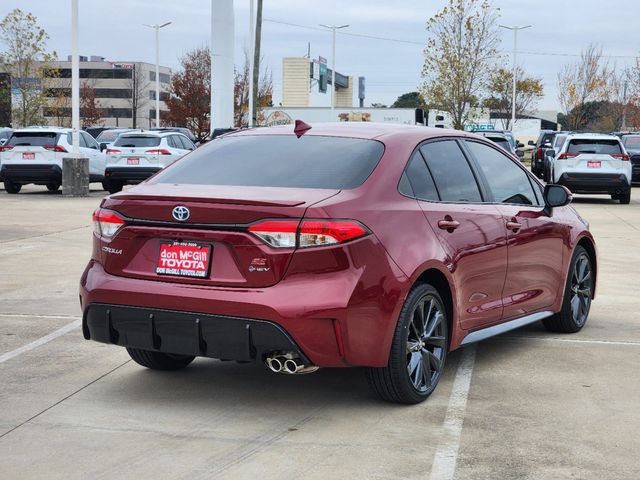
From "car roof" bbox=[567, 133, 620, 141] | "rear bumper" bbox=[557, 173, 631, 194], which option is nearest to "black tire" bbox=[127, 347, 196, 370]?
"rear bumper" bbox=[557, 173, 631, 194]

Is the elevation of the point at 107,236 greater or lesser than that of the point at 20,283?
greater

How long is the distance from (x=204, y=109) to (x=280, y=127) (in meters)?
68.1

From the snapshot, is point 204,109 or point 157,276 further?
point 204,109

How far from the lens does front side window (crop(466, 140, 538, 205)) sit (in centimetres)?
695

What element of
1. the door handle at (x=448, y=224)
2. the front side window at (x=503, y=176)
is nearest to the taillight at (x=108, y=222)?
the door handle at (x=448, y=224)

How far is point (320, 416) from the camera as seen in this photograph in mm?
5578

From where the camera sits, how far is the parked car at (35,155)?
2539 cm

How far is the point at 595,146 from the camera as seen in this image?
82.8 feet

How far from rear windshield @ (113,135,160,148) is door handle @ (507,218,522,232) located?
19.7 metres

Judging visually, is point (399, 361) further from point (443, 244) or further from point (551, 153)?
point (551, 153)

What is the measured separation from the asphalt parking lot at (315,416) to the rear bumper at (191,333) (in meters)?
0.38

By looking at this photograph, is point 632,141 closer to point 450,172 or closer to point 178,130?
point 178,130

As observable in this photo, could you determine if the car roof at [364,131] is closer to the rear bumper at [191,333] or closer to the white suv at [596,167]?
the rear bumper at [191,333]

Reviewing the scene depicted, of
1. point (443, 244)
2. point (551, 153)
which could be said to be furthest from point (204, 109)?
point (443, 244)
